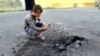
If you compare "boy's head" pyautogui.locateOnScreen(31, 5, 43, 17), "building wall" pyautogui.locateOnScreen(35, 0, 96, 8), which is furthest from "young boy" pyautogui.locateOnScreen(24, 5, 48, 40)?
"building wall" pyautogui.locateOnScreen(35, 0, 96, 8)

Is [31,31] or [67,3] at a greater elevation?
[31,31]

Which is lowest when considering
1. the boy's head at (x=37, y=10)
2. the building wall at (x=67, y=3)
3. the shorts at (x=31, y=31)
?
the building wall at (x=67, y=3)

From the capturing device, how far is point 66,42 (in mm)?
8336

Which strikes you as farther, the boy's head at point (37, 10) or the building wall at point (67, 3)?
the building wall at point (67, 3)

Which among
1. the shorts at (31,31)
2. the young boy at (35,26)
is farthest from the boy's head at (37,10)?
the shorts at (31,31)

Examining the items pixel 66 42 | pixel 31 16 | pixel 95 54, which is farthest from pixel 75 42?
pixel 31 16

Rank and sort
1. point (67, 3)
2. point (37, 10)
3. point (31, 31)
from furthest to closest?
point (67, 3) → point (31, 31) → point (37, 10)

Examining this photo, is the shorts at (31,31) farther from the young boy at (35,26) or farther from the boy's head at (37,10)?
the boy's head at (37,10)

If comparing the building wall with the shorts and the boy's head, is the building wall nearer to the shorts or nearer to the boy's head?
the shorts

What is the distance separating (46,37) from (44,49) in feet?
4.56

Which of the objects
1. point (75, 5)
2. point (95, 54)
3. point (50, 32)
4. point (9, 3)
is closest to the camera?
point (95, 54)

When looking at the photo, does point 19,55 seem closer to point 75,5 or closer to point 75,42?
point 75,42

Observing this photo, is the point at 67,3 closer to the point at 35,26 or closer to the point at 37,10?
the point at 35,26

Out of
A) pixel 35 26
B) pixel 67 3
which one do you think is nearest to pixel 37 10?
pixel 35 26
